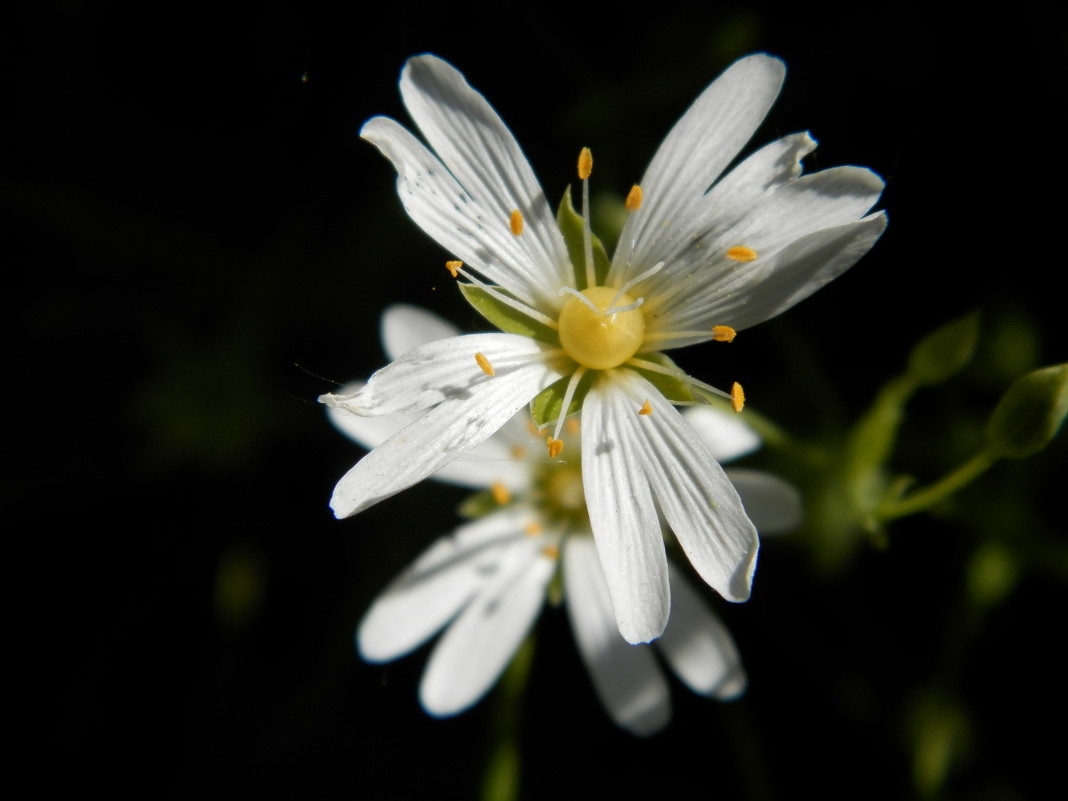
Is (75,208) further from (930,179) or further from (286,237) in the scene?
(930,179)

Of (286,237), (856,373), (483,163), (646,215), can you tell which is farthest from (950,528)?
(286,237)

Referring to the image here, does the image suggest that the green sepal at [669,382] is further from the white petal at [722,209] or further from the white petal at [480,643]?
the white petal at [480,643]

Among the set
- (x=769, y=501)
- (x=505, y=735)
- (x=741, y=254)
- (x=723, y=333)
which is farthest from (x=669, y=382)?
(x=505, y=735)

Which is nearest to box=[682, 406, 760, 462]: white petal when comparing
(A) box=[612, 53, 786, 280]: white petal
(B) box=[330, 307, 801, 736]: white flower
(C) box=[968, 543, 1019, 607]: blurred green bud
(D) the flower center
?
(B) box=[330, 307, 801, 736]: white flower

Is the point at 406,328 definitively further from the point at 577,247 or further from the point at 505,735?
the point at 505,735

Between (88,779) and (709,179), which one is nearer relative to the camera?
(709,179)

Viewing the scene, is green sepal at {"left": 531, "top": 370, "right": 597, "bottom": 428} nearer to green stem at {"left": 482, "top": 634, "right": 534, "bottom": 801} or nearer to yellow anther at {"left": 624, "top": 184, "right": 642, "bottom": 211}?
yellow anther at {"left": 624, "top": 184, "right": 642, "bottom": 211}

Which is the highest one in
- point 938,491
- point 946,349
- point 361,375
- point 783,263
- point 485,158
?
point 361,375
